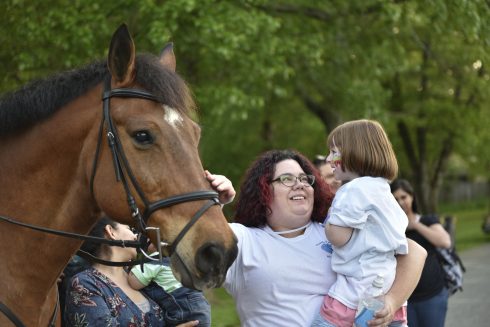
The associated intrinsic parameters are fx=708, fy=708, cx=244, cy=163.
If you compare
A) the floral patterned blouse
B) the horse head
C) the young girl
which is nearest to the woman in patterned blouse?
the floral patterned blouse

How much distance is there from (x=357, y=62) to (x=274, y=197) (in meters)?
12.5

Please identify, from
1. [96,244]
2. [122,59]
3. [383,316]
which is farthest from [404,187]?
[122,59]

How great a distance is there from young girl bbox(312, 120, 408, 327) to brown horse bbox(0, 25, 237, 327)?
2.64 ft

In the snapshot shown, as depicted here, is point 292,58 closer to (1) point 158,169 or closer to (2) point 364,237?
(2) point 364,237

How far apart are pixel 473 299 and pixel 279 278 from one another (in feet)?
32.8

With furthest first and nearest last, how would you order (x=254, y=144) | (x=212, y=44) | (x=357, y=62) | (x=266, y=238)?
(x=254, y=144), (x=357, y=62), (x=212, y=44), (x=266, y=238)

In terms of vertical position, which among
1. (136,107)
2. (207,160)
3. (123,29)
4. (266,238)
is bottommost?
(207,160)

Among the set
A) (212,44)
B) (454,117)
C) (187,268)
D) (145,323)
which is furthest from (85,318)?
(454,117)

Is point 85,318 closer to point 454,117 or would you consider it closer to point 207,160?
point 207,160

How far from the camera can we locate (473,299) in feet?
41.4

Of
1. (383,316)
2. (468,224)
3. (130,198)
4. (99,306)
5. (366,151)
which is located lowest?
(468,224)

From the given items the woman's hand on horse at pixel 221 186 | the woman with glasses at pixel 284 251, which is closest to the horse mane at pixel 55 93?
the woman's hand on horse at pixel 221 186

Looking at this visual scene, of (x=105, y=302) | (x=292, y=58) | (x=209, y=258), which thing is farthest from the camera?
(x=292, y=58)

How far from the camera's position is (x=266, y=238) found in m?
3.75
